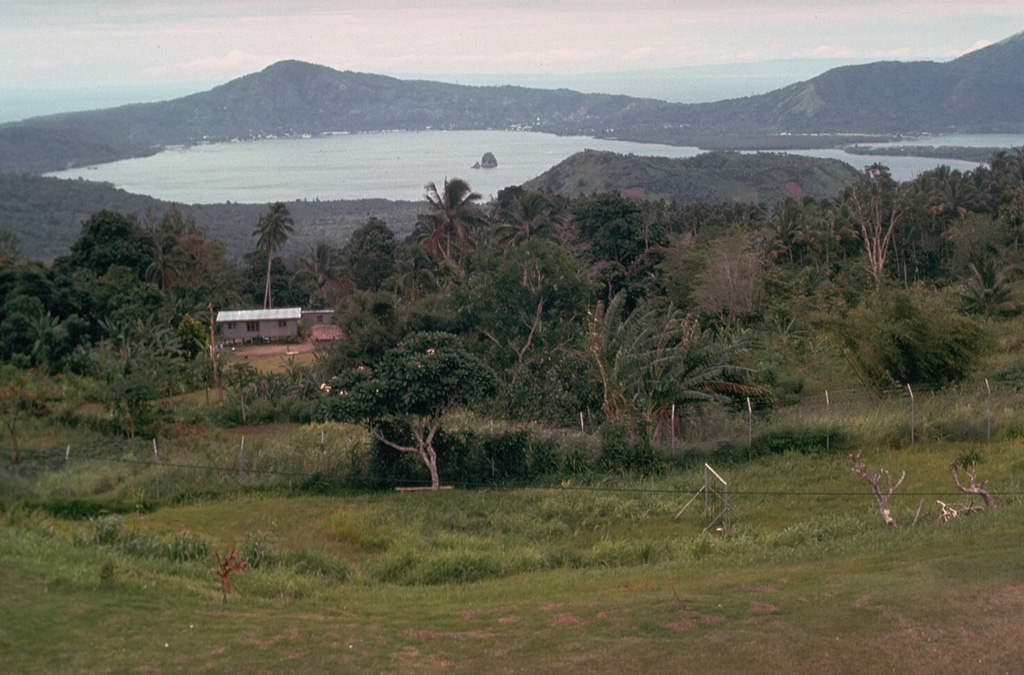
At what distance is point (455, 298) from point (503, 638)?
81.0 ft

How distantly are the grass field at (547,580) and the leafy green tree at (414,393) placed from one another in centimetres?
133

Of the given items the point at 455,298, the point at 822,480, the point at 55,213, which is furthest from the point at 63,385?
the point at 55,213

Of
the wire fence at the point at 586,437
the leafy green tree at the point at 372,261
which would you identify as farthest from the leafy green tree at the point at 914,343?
the leafy green tree at the point at 372,261

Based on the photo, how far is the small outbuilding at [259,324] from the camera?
48.4 m

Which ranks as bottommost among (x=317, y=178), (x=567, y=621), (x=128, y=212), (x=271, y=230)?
(x=567, y=621)

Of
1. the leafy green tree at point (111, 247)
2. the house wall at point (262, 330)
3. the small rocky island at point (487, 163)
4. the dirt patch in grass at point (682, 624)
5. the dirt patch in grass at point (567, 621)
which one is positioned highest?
the small rocky island at point (487, 163)

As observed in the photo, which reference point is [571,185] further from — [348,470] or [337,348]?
[348,470]

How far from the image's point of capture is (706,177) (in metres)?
129

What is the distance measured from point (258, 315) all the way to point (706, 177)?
90.4m

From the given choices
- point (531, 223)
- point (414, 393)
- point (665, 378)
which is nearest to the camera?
point (414, 393)

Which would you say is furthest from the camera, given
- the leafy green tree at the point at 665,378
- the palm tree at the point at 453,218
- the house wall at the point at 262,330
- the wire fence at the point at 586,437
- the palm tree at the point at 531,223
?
the house wall at the point at 262,330

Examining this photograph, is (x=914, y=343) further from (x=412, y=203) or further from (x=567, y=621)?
(x=412, y=203)

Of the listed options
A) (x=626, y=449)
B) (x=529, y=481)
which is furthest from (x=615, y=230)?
(x=529, y=481)

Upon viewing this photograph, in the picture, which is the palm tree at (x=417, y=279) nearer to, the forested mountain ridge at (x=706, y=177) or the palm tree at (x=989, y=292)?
the palm tree at (x=989, y=292)
